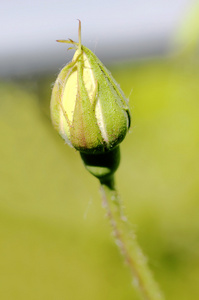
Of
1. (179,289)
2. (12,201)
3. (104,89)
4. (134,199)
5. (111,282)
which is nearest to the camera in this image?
(104,89)

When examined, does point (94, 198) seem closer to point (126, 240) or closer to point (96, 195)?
point (96, 195)

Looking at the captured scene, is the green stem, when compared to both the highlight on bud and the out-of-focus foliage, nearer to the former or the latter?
the highlight on bud

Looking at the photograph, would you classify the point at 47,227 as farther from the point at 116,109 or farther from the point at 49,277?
the point at 116,109

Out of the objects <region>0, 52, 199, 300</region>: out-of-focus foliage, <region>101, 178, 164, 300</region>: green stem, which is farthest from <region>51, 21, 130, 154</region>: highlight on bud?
<region>0, 52, 199, 300</region>: out-of-focus foliage

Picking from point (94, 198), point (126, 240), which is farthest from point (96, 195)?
point (126, 240)

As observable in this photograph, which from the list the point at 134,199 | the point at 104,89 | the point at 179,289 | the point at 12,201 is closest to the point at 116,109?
the point at 104,89
